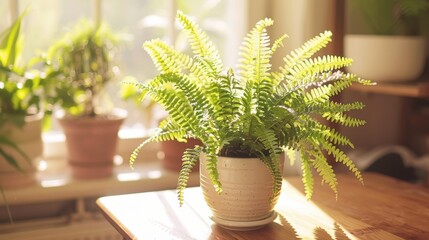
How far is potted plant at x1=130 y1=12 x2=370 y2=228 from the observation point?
44.7 inches

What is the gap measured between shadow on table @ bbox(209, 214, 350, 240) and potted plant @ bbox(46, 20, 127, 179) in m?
0.80

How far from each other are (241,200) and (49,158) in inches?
43.5

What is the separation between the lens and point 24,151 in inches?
69.7

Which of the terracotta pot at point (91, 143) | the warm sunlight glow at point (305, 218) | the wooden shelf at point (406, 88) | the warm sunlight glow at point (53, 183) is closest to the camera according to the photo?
the warm sunlight glow at point (305, 218)

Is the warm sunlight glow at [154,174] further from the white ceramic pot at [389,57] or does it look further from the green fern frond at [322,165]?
the green fern frond at [322,165]

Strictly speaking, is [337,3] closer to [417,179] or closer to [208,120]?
[417,179]

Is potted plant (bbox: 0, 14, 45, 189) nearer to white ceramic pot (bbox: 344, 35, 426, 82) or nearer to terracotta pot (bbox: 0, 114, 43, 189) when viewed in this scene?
terracotta pot (bbox: 0, 114, 43, 189)

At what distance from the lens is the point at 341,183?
159cm

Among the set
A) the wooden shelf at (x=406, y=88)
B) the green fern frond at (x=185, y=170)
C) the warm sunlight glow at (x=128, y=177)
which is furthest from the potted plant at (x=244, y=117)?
the warm sunlight glow at (x=128, y=177)

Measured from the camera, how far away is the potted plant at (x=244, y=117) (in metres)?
1.14

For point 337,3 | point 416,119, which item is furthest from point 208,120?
point 416,119

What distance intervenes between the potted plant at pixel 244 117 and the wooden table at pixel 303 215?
2.4 inches

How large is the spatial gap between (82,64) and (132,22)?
1.12 ft

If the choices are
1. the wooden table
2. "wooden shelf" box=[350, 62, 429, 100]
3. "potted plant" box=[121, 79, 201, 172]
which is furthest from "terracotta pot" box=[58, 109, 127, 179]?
"wooden shelf" box=[350, 62, 429, 100]
